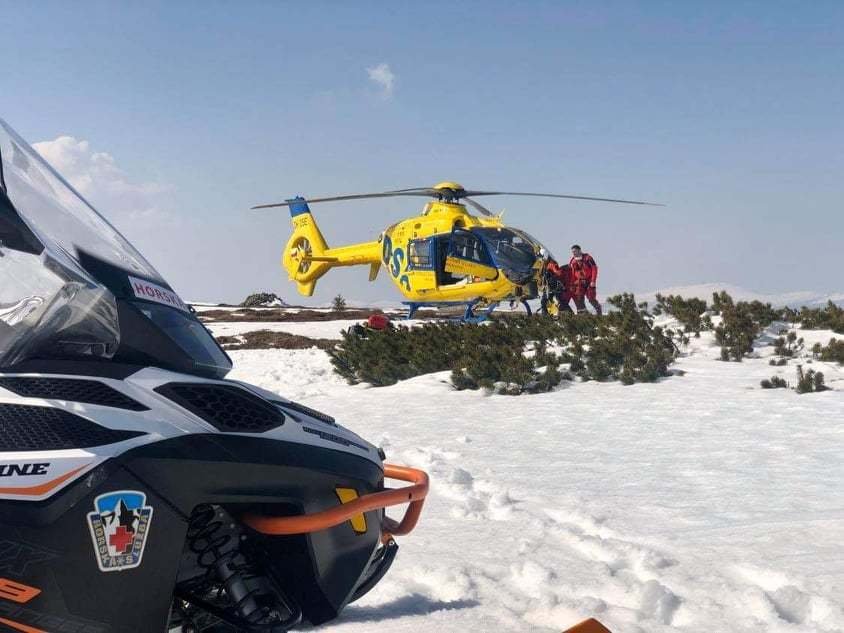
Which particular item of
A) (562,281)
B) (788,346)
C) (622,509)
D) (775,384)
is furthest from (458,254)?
(622,509)

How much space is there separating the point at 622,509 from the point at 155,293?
359 centimetres

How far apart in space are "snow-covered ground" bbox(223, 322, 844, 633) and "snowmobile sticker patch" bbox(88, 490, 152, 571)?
117 cm

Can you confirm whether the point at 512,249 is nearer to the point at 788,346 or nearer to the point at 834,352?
the point at 788,346

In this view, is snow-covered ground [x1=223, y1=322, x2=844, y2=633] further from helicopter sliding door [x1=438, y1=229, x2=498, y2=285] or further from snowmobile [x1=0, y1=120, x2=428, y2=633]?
helicopter sliding door [x1=438, y1=229, x2=498, y2=285]

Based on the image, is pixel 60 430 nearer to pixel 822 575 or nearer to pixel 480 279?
pixel 822 575

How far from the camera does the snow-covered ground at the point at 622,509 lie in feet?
10.3

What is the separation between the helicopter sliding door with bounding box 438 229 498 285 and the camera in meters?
20.1

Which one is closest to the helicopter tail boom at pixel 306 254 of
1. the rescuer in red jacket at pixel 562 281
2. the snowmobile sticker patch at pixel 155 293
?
the rescuer in red jacket at pixel 562 281

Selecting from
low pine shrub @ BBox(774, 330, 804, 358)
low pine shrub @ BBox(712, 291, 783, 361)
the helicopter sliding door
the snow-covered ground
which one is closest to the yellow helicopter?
the helicopter sliding door

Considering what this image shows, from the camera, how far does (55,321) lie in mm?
1942

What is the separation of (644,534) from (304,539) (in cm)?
274

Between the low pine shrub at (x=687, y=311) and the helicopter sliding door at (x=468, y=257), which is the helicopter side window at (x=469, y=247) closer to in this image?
the helicopter sliding door at (x=468, y=257)

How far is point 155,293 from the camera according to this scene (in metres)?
2.15

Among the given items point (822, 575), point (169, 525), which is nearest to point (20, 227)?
point (169, 525)
